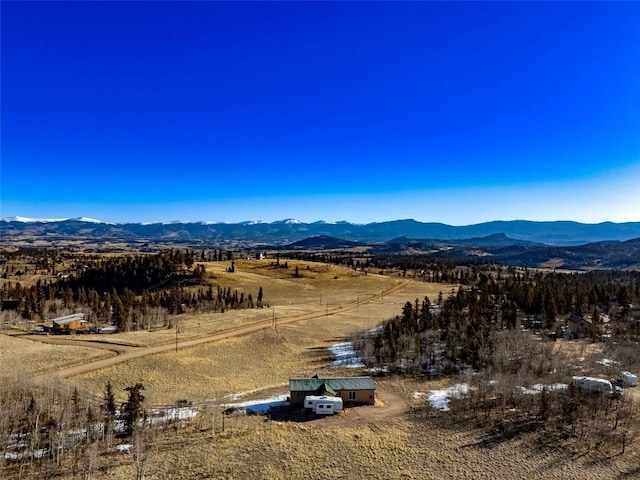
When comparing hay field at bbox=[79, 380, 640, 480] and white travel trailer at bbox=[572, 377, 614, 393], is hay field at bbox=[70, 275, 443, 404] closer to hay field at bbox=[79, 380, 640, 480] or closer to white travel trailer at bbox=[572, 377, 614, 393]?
hay field at bbox=[79, 380, 640, 480]

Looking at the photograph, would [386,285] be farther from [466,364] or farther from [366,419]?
[366,419]

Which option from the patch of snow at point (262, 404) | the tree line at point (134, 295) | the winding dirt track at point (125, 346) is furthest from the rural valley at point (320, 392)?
the tree line at point (134, 295)

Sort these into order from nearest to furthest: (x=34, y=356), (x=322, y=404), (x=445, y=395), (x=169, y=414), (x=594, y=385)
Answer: (x=169, y=414)
(x=322, y=404)
(x=594, y=385)
(x=445, y=395)
(x=34, y=356)

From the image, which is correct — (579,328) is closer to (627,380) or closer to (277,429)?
(627,380)

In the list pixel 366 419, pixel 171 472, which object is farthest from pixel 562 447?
pixel 171 472

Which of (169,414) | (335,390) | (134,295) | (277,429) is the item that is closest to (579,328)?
(335,390)

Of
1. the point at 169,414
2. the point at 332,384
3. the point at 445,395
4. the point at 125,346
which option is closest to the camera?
the point at 169,414

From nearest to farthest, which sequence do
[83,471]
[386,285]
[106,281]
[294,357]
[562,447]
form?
[83,471]
[562,447]
[294,357]
[106,281]
[386,285]
